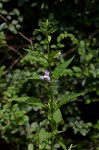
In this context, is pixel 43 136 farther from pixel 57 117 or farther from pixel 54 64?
pixel 54 64

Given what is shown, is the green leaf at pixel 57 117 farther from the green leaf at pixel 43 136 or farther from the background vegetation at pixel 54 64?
the background vegetation at pixel 54 64

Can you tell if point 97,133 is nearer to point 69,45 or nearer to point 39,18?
point 69,45

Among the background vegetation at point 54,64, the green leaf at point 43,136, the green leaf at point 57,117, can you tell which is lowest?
the green leaf at point 43,136

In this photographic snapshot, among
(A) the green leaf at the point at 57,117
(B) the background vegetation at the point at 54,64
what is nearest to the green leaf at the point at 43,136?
(A) the green leaf at the point at 57,117

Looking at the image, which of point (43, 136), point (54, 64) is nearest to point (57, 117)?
point (43, 136)

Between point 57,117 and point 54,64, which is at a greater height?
point 54,64

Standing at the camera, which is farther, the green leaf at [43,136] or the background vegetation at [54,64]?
the background vegetation at [54,64]

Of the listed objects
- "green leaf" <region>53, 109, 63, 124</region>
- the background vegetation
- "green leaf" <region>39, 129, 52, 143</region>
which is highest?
the background vegetation

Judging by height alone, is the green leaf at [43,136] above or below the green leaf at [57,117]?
below

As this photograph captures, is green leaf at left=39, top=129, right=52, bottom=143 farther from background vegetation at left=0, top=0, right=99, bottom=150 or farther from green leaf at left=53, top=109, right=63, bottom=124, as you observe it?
background vegetation at left=0, top=0, right=99, bottom=150

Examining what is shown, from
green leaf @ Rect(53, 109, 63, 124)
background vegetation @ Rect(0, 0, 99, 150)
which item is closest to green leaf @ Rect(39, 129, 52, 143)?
green leaf @ Rect(53, 109, 63, 124)
